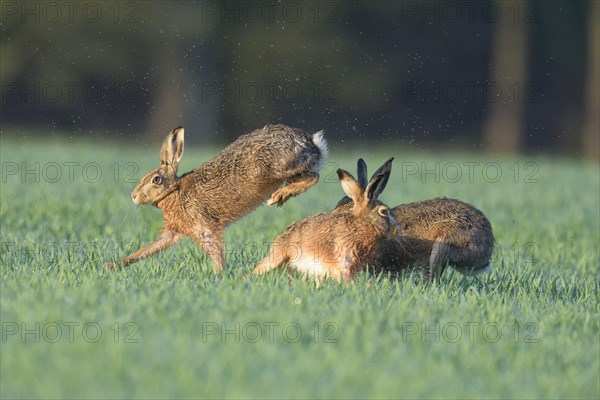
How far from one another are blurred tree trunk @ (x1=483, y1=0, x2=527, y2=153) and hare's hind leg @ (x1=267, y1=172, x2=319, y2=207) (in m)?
29.7

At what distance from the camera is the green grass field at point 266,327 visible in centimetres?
534

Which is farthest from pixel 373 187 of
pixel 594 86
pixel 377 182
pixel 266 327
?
pixel 594 86

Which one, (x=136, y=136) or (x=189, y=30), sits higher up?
(x=189, y=30)

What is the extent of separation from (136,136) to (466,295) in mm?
35819

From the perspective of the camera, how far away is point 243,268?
8812 mm

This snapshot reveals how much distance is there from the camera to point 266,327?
6359 millimetres

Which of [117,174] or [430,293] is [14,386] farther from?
[117,174]

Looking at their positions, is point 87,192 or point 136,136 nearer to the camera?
point 87,192

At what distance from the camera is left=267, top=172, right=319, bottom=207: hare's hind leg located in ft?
29.7

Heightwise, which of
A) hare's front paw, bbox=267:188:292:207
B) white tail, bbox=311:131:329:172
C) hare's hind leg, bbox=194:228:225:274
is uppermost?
white tail, bbox=311:131:329:172

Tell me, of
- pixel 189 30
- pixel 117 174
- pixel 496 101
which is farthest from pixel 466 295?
pixel 496 101

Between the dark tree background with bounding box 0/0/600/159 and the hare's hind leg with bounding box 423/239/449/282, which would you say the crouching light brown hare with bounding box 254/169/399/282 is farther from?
the dark tree background with bounding box 0/0/600/159

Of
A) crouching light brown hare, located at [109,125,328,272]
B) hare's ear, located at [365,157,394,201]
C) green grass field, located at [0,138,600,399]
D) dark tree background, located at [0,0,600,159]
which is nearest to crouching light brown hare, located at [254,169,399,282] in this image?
hare's ear, located at [365,157,394,201]

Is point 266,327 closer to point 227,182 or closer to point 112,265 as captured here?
point 112,265
